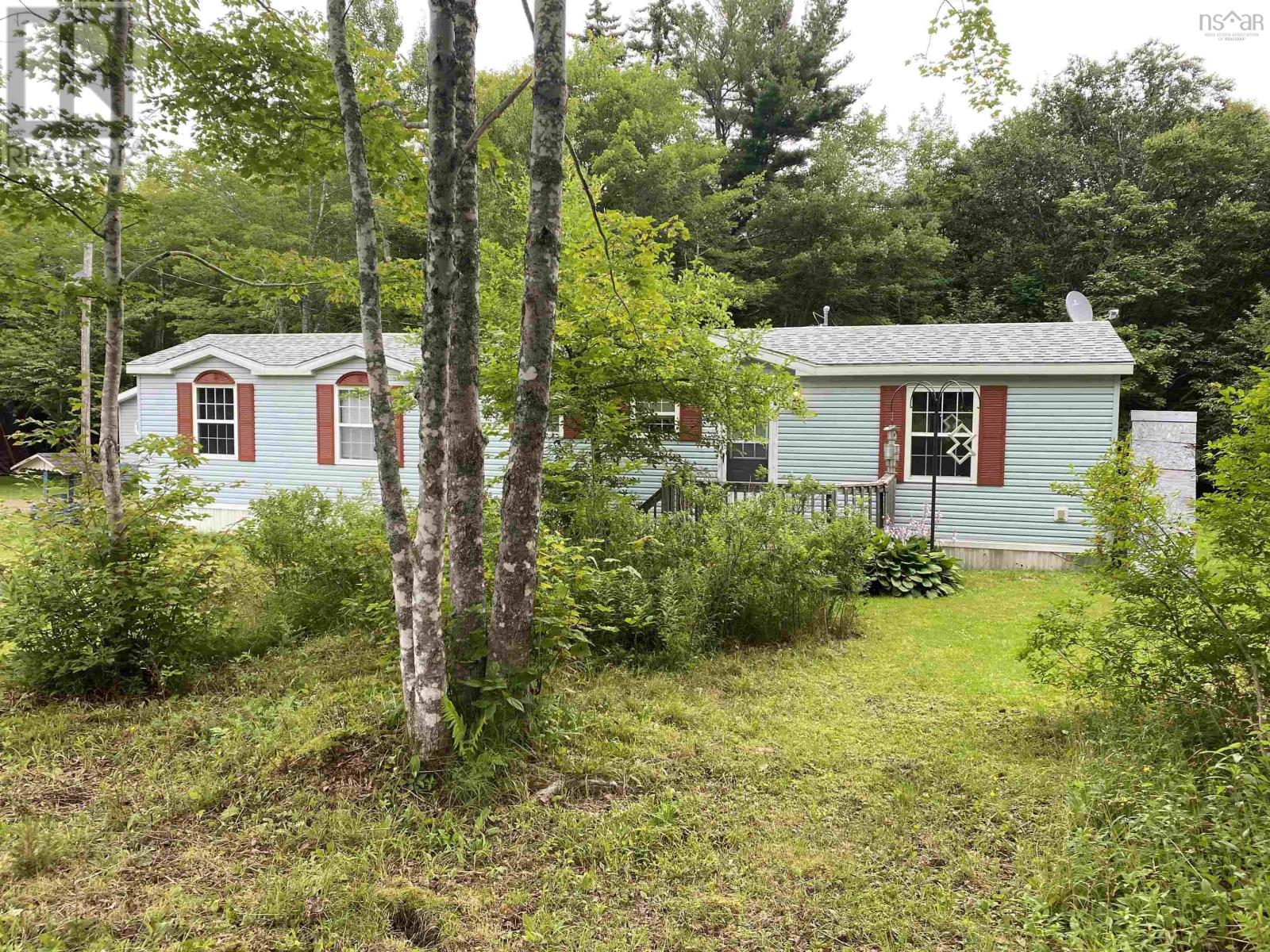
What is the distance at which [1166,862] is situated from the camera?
2.64 meters

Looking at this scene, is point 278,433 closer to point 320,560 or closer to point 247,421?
point 247,421

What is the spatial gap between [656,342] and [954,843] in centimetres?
572

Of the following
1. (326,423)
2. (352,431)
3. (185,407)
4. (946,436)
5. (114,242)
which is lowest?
(946,436)

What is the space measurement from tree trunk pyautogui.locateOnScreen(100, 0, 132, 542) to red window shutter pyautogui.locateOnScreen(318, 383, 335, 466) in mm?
8709

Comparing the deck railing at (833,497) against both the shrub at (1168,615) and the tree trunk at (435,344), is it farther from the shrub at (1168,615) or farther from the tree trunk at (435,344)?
the tree trunk at (435,344)

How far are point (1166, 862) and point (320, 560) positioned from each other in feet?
19.1

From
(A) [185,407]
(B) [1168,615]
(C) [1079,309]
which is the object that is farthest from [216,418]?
(C) [1079,309]

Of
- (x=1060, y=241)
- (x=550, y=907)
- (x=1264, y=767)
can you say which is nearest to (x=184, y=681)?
(x=550, y=907)

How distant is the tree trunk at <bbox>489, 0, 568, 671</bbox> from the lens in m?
3.43

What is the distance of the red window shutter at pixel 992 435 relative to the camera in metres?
10.8

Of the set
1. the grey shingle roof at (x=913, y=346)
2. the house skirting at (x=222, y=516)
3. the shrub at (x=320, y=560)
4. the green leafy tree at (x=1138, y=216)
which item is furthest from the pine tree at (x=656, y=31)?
the shrub at (x=320, y=560)

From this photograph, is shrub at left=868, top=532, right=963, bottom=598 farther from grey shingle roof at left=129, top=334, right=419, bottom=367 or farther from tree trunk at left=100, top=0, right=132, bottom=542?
grey shingle roof at left=129, top=334, right=419, bottom=367

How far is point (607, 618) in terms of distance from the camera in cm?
579

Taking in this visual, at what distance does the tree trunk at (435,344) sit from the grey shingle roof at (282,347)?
967 cm
